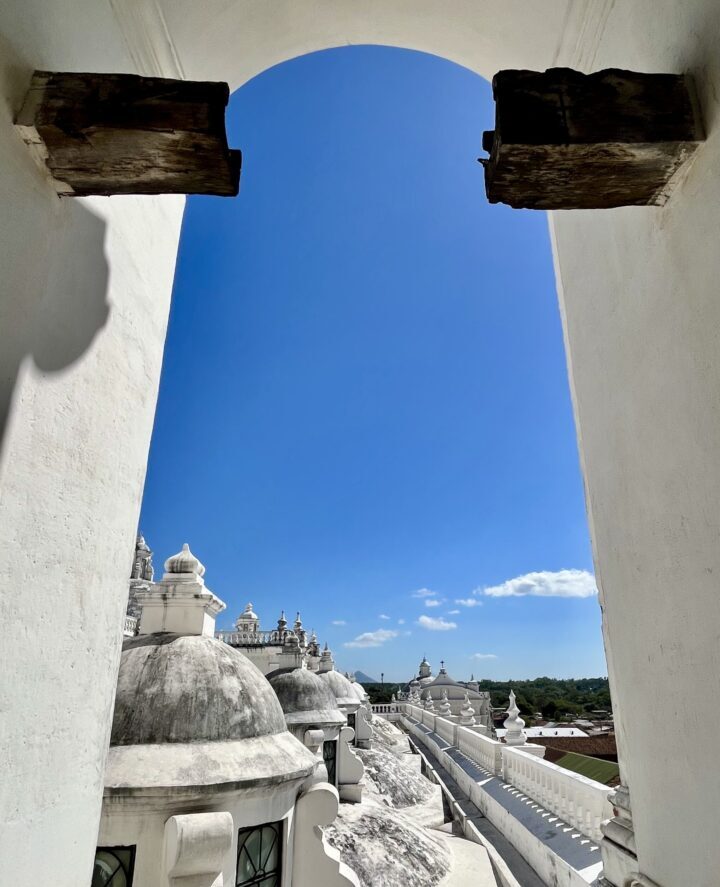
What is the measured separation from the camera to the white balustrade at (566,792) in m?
6.59

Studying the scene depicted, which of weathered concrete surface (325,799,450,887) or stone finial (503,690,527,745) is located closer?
weathered concrete surface (325,799,450,887)

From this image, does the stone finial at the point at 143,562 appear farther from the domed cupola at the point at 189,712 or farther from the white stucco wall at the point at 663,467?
the white stucco wall at the point at 663,467

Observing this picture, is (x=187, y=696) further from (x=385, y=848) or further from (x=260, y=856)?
(x=385, y=848)

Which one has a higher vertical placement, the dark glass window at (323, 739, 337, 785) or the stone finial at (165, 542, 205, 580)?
the stone finial at (165, 542, 205, 580)

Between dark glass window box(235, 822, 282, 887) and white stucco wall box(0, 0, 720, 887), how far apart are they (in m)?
2.59

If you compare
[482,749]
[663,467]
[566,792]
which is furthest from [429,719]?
[663,467]

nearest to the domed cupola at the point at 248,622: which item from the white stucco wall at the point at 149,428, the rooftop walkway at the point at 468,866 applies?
the rooftop walkway at the point at 468,866

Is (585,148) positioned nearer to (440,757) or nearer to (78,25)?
(78,25)

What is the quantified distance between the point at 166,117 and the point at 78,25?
0.78 metres

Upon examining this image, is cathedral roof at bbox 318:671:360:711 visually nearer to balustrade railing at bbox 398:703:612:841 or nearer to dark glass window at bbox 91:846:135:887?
balustrade railing at bbox 398:703:612:841

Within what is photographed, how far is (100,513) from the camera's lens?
8.61ft

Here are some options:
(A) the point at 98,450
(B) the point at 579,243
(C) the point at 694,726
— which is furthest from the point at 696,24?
(A) the point at 98,450

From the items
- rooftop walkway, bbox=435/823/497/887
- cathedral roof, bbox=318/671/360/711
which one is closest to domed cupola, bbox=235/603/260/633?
cathedral roof, bbox=318/671/360/711

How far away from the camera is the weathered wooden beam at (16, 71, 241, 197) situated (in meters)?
2.19
